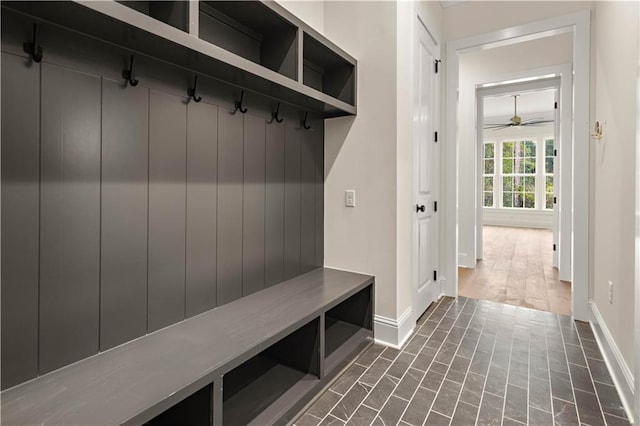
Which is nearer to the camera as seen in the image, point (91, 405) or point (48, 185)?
point (91, 405)

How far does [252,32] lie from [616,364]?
9.31 ft

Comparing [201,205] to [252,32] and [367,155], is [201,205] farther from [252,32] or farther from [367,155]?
[367,155]

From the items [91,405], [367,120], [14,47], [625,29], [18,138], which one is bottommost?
[91,405]

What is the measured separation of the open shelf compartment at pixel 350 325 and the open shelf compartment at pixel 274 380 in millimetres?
256

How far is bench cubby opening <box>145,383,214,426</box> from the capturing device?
1162mm

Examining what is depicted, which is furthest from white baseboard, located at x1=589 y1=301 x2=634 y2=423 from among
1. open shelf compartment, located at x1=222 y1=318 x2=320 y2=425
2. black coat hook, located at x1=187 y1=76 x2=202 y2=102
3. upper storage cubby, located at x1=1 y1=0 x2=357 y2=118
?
black coat hook, located at x1=187 y1=76 x2=202 y2=102

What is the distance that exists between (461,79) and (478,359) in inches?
157

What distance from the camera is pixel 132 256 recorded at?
134cm

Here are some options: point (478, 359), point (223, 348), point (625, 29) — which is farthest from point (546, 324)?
point (223, 348)

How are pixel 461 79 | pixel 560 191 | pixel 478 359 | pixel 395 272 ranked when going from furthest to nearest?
pixel 461 79, pixel 560 191, pixel 395 272, pixel 478 359

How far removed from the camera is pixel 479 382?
71.2 inches

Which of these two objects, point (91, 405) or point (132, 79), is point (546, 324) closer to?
point (91, 405)

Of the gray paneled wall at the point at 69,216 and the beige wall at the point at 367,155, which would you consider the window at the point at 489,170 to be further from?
the gray paneled wall at the point at 69,216

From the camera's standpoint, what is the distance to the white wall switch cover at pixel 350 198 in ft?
7.83
